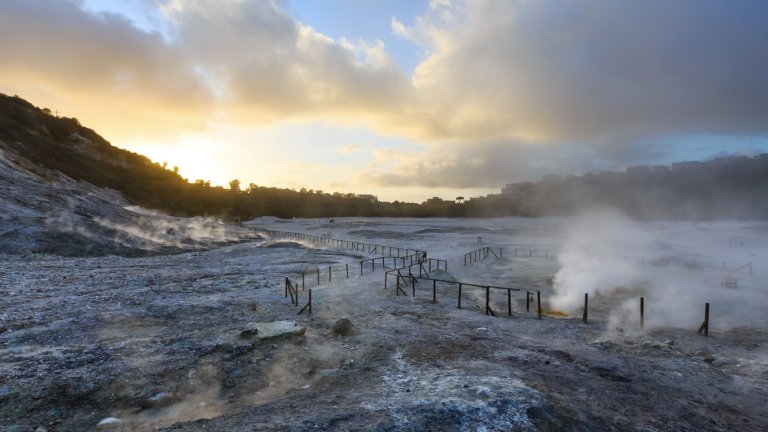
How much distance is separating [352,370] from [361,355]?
1.09 m

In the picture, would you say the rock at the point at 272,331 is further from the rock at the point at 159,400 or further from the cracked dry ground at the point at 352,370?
the rock at the point at 159,400

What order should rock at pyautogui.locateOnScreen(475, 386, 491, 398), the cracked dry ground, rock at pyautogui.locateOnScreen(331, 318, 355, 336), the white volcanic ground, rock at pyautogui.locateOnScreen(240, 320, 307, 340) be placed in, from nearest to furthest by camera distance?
the cracked dry ground, the white volcanic ground, rock at pyautogui.locateOnScreen(475, 386, 491, 398), rock at pyautogui.locateOnScreen(240, 320, 307, 340), rock at pyautogui.locateOnScreen(331, 318, 355, 336)

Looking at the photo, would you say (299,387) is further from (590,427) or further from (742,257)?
(742,257)

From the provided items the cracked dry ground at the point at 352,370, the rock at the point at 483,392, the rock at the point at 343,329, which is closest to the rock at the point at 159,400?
the cracked dry ground at the point at 352,370

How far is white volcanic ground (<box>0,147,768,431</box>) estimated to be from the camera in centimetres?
754

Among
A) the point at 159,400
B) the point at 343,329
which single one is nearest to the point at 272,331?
the point at 343,329

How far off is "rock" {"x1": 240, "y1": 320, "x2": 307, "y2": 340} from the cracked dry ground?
0.29m

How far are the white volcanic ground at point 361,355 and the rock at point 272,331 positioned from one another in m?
0.19

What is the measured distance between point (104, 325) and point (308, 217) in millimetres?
146625

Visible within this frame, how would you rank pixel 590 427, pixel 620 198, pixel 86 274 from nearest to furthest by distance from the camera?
1. pixel 590 427
2. pixel 86 274
3. pixel 620 198

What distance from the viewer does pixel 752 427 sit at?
766 centimetres

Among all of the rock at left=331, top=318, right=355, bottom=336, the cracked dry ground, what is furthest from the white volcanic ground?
the rock at left=331, top=318, right=355, bottom=336

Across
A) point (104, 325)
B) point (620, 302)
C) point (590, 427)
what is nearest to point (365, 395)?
point (590, 427)

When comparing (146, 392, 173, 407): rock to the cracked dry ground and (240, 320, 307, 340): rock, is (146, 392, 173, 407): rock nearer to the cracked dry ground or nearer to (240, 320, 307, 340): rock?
the cracked dry ground
